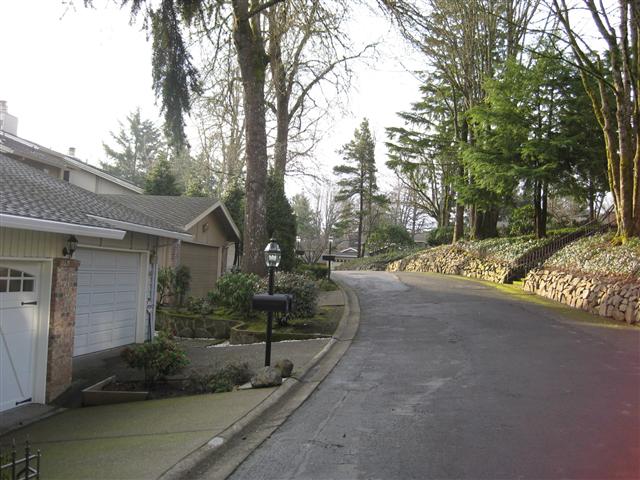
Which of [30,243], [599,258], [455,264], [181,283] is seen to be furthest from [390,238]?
[30,243]

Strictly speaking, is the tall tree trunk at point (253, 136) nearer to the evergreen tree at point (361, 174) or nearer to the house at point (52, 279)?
the house at point (52, 279)

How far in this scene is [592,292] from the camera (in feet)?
44.8

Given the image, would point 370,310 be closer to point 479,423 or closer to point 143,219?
point 143,219

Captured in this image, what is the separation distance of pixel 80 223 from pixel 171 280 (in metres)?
7.98

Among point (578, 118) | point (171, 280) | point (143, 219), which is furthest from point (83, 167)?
point (578, 118)

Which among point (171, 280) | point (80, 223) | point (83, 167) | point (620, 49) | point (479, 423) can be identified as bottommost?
point (479, 423)

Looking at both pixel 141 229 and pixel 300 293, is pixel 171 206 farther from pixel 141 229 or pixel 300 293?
pixel 141 229

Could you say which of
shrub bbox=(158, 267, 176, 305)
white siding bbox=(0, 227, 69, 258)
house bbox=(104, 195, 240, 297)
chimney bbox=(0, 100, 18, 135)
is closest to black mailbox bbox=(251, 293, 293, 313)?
white siding bbox=(0, 227, 69, 258)

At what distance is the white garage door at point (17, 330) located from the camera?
7258 millimetres

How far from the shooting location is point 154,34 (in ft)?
42.2

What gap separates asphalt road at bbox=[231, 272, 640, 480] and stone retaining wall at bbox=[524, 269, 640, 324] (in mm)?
1146

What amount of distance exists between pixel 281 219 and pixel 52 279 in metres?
13.7

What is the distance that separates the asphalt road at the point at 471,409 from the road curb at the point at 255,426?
0.48 ft

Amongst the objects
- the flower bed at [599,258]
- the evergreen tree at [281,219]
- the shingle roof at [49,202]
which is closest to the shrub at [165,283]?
the shingle roof at [49,202]
